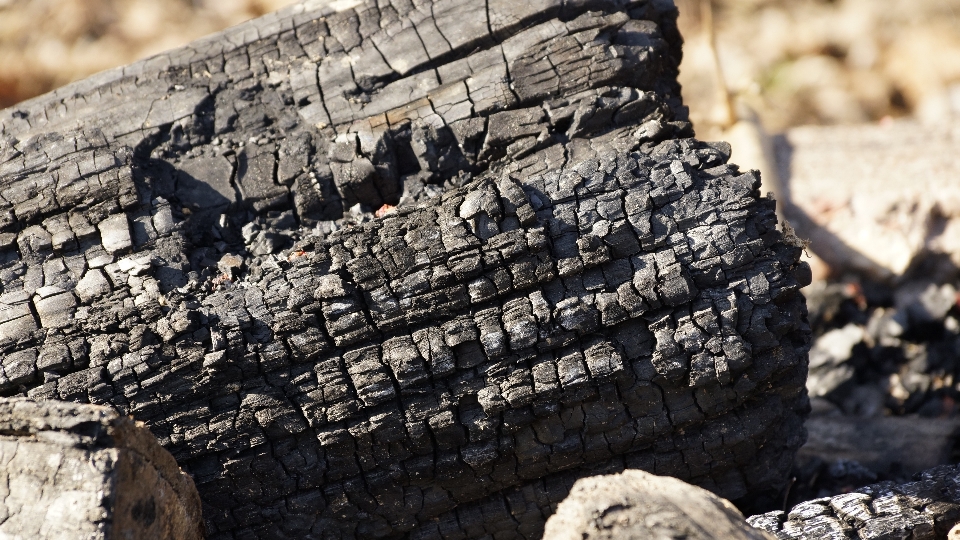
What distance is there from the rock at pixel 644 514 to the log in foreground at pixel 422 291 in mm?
516

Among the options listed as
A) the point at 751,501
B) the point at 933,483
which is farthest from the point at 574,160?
the point at 933,483

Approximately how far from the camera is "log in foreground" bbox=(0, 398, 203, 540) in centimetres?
196

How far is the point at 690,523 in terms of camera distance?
188 cm

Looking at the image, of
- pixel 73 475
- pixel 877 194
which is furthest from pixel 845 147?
pixel 73 475

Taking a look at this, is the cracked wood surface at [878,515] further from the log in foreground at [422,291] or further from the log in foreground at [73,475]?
the log in foreground at [73,475]

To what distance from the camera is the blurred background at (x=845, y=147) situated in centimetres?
386

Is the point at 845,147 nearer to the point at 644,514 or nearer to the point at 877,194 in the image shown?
the point at 877,194

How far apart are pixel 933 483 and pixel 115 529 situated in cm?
280

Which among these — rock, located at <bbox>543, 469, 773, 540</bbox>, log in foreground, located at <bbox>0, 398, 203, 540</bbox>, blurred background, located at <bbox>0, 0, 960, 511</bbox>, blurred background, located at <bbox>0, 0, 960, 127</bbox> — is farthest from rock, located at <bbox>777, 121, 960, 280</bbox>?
log in foreground, located at <bbox>0, 398, 203, 540</bbox>

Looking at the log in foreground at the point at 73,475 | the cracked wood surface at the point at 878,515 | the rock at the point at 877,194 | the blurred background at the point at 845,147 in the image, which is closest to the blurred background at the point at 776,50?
the blurred background at the point at 845,147

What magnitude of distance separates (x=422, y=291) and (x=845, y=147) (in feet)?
13.9

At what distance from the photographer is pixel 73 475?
1992mm

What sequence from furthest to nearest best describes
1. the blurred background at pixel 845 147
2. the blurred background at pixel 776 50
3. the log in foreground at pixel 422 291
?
the blurred background at pixel 776 50, the blurred background at pixel 845 147, the log in foreground at pixel 422 291

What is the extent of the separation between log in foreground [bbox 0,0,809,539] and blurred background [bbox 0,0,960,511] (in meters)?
1.11
